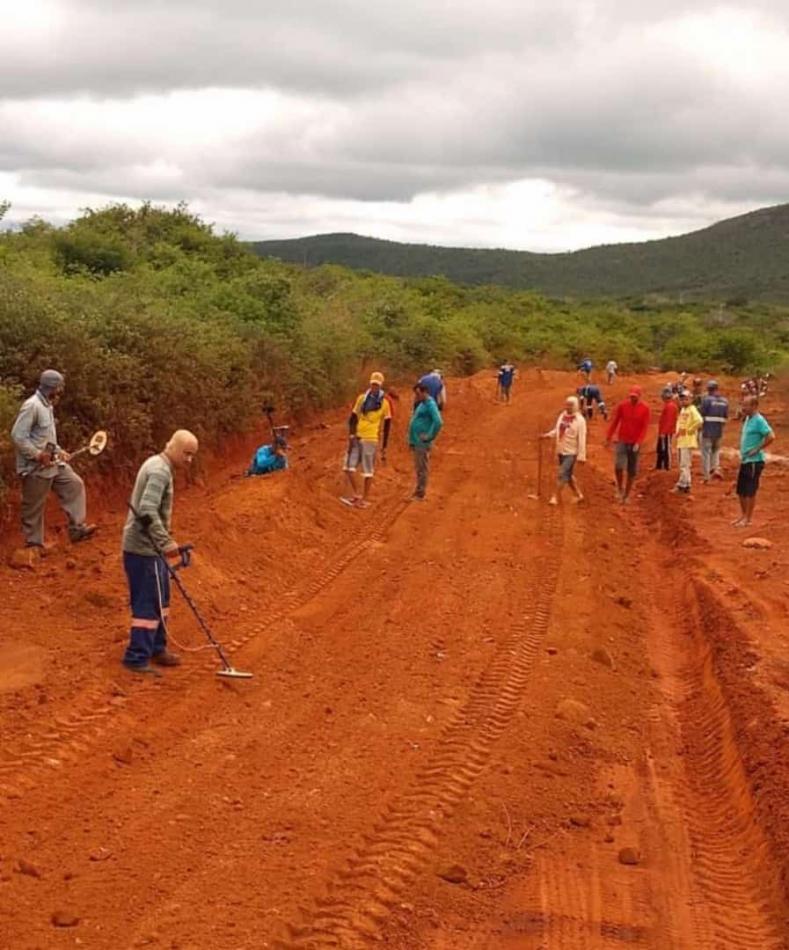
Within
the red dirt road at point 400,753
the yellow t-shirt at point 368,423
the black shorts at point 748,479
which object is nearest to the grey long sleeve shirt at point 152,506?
the red dirt road at point 400,753

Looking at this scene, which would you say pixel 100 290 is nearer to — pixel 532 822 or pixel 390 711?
pixel 390 711

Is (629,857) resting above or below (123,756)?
below

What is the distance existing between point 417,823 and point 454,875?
565 mm

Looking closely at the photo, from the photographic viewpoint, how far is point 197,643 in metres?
8.90

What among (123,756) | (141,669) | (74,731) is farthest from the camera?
(141,669)

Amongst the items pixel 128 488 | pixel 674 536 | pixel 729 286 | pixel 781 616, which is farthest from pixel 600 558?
pixel 729 286

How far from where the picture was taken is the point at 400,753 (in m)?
7.03

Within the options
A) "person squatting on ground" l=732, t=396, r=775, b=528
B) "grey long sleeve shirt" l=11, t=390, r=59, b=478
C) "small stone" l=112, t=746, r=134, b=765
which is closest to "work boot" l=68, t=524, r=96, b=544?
"grey long sleeve shirt" l=11, t=390, r=59, b=478

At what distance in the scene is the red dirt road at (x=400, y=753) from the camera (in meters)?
5.19

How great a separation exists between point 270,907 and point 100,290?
12918 millimetres

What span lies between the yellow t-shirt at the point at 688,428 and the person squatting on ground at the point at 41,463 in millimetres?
10164

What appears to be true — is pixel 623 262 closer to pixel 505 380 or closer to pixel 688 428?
pixel 505 380

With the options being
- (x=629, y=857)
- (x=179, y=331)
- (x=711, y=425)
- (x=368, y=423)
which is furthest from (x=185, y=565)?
(x=711, y=425)

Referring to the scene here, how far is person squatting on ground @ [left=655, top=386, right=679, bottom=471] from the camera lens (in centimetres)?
1919
